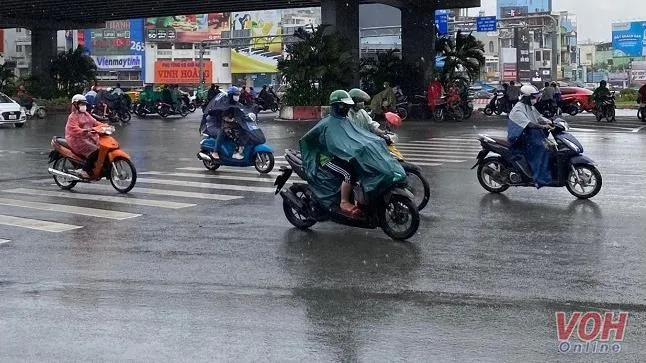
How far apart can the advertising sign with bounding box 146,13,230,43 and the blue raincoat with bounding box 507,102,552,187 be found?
8567 cm

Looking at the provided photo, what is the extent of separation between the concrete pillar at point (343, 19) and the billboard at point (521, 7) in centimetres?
3450

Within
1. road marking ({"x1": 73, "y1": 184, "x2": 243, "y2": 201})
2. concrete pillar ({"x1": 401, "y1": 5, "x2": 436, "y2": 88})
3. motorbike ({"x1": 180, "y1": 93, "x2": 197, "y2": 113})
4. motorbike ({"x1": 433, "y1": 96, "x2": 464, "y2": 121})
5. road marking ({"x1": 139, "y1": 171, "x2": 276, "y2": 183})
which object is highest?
concrete pillar ({"x1": 401, "y1": 5, "x2": 436, "y2": 88})

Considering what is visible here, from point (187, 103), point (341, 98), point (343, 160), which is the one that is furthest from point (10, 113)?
point (343, 160)

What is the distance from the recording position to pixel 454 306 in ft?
21.0

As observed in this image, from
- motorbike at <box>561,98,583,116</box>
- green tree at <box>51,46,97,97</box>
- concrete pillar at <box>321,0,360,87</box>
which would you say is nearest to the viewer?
concrete pillar at <box>321,0,360,87</box>

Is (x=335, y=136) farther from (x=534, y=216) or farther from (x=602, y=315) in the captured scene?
(x=602, y=315)

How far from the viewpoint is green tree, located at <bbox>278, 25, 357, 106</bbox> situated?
107ft

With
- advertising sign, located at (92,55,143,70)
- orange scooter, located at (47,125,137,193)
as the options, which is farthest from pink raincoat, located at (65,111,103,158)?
advertising sign, located at (92,55,143,70)

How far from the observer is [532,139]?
39.9ft

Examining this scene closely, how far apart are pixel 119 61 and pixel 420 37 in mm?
67015

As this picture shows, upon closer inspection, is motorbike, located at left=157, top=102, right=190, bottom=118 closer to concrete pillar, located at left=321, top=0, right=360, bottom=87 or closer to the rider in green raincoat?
concrete pillar, located at left=321, top=0, right=360, bottom=87

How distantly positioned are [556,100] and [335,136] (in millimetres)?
24400

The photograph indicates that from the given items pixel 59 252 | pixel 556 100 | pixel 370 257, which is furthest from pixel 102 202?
pixel 556 100

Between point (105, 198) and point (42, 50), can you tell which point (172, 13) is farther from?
point (105, 198)
